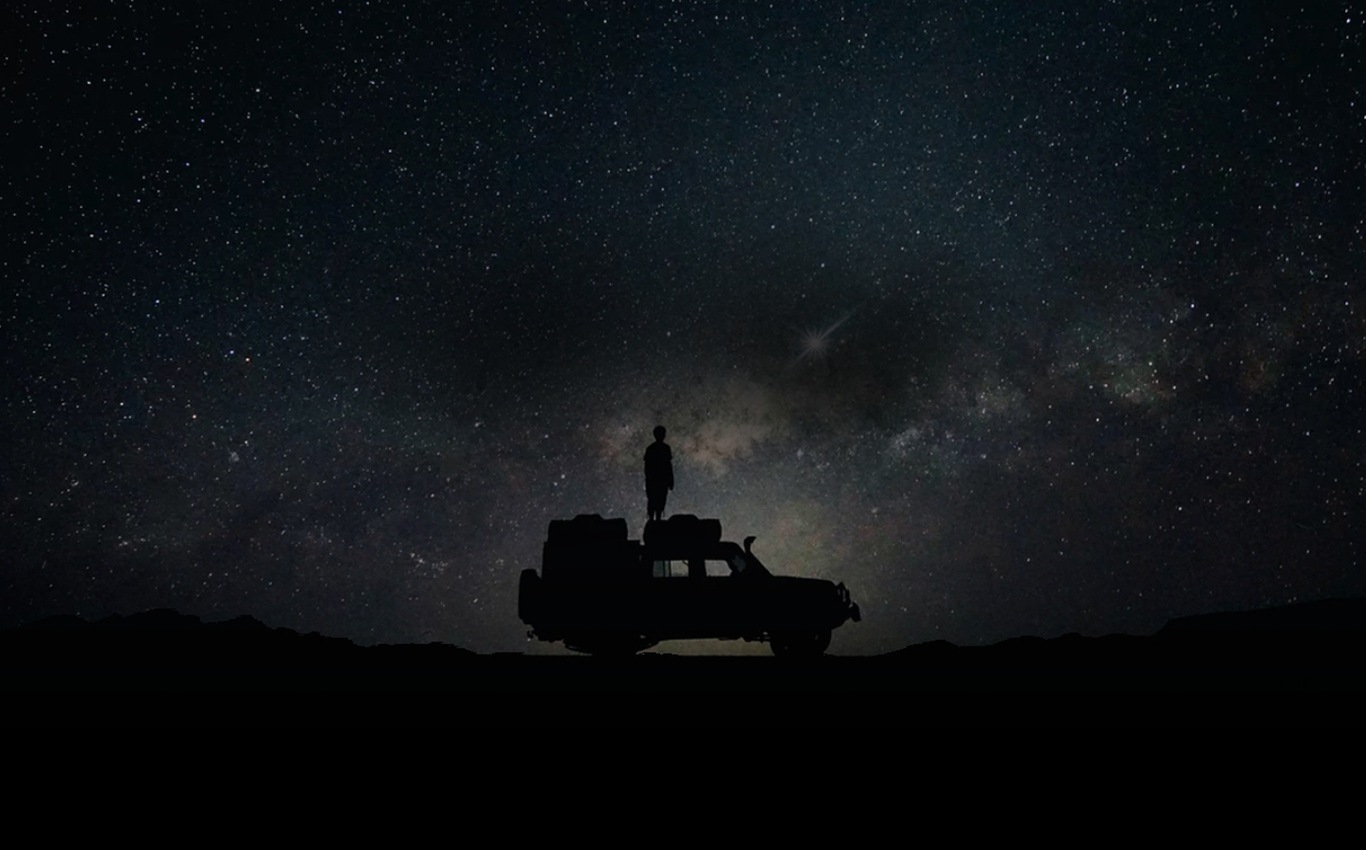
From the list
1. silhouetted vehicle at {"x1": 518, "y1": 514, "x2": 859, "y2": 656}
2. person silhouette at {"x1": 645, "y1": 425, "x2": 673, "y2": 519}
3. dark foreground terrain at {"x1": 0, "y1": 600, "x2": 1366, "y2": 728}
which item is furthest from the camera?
person silhouette at {"x1": 645, "y1": 425, "x2": 673, "y2": 519}

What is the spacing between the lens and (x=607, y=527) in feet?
39.2

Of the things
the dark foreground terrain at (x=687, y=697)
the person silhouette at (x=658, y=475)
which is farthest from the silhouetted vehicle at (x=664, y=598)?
the dark foreground terrain at (x=687, y=697)

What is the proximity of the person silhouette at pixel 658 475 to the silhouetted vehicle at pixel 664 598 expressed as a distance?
6.53 feet

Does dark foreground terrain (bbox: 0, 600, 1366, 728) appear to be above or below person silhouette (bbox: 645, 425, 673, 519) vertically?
below

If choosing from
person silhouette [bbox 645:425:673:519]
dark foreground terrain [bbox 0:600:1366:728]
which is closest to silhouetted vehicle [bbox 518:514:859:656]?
person silhouette [bbox 645:425:673:519]

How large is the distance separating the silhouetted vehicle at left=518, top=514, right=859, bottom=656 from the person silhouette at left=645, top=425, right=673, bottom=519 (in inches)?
78.4

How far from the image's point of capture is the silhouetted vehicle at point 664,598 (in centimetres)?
1140

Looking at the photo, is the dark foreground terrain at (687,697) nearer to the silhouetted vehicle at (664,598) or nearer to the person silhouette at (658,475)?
the silhouetted vehicle at (664,598)

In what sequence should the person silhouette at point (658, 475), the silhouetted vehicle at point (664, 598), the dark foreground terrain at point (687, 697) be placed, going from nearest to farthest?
the dark foreground terrain at point (687, 697)
the silhouetted vehicle at point (664, 598)
the person silhouette at point (658, 475)

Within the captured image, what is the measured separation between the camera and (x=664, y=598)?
11469 millimetres

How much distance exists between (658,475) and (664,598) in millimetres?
2925

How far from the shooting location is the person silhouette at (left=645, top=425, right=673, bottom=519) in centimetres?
1389

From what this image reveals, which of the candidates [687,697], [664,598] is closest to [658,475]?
[664,598]

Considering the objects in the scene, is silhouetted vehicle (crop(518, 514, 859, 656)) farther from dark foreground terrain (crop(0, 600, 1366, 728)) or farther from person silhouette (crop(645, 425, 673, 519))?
dark foreground terrain (crop(0, 600, 1366, 728))
